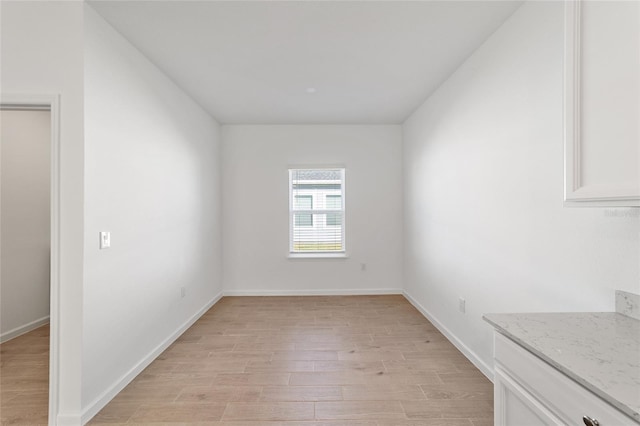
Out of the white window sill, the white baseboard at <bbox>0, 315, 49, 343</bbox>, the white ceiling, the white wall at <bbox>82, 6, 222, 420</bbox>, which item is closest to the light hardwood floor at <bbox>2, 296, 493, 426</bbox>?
the white wall at <bbox>82, 6, 222, 420</bbox>

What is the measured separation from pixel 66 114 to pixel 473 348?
354cm

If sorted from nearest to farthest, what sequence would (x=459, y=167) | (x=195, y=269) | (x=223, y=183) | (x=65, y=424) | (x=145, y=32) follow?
(x=65, y=424) → (x=145, y=32) → (x=459, y=167) → (x=195, y=269) → (x=223, y=183)

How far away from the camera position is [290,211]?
5.17m

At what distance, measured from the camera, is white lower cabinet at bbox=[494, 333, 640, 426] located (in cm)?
90

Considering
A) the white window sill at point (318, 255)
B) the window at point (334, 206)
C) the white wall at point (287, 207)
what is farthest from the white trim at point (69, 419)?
the window at point (334, 206)

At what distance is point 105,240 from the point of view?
2.21 meters

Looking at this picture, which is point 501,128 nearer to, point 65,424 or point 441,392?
point 441,392

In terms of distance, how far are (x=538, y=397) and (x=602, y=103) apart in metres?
1.11

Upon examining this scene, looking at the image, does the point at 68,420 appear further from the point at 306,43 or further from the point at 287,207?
the point at 287,207

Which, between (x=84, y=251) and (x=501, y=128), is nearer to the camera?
(x=84, y=251)

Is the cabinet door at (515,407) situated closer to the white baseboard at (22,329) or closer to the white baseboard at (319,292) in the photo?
the white baseboard at (319,292)

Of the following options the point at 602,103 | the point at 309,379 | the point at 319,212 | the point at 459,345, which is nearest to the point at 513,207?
the point at 602,103

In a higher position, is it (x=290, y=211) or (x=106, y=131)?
(x=106, y=131)

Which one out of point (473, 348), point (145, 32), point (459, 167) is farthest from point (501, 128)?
point (145, 32)
